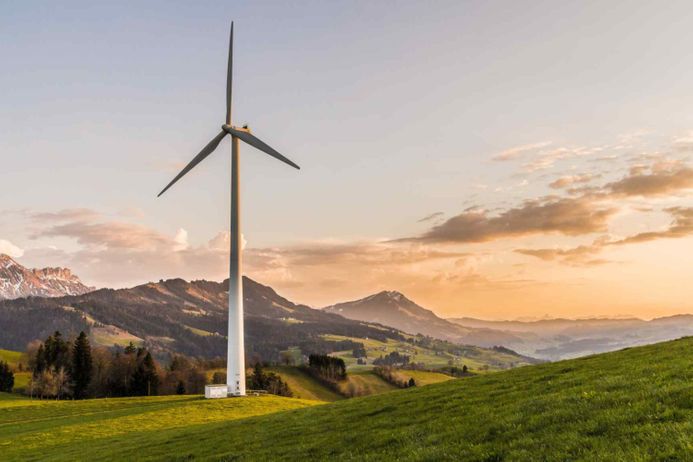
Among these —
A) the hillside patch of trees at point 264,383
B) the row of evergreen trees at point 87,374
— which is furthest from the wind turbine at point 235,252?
the hillside patch of trees at point 264,383

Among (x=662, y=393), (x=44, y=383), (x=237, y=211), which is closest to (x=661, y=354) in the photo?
(x=662, y=393)

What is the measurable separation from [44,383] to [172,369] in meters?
48.5

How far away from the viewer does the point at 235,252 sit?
7844cm

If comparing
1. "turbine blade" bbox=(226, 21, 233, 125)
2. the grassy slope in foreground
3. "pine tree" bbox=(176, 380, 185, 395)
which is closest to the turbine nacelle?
"turbine blade" bbox=(226, 21, 233, 125)

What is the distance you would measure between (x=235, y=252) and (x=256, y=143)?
17.1 meters

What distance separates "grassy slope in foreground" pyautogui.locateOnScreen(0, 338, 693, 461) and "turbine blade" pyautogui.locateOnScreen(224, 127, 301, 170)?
45.0 m

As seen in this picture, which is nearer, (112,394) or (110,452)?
(110,452)

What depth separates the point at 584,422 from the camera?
17594mm

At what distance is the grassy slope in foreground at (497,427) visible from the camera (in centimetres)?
1568

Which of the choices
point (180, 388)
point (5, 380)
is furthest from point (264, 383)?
point (5, 380)

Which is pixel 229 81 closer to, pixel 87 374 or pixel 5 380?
pixel 87 374

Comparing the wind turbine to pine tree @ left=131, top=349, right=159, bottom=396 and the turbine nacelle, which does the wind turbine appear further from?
pine tree @ left=131, top=349, right=159, bottom=396

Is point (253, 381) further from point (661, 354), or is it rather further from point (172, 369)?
point (661, 354)

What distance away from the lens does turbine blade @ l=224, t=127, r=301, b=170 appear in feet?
261
